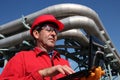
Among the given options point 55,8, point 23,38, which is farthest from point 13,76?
point 23,38

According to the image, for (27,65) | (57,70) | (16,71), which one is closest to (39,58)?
(27,65)

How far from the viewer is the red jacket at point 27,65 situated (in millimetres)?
2206

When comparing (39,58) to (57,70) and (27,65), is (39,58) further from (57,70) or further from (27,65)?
(57,70)

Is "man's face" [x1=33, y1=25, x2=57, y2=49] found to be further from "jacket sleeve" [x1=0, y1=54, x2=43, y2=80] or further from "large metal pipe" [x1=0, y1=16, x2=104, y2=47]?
"large metal pipe" [x1=0, y1=16, x2=104, y2=47]

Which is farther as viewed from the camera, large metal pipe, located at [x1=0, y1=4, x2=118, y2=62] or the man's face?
large metal pipe, located at [x1=0, y1=4, x2=118, y2=62]

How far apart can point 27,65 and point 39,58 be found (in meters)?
→ 0.17

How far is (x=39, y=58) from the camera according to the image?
8.23 feet

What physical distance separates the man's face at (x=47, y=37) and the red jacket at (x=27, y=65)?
3.3 inches

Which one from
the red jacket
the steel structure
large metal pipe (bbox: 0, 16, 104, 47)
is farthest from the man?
large metal pipe (bbox: 0, 16, 104, 47)

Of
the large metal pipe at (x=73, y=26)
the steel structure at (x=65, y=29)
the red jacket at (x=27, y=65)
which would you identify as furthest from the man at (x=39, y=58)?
the large metal pipe at (x=73, y=26)

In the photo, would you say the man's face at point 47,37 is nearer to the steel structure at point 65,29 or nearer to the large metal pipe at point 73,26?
the steel structure at point 65,29

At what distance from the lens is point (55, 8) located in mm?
13555

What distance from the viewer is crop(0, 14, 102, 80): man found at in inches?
88.2

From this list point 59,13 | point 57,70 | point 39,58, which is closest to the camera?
point 57,70
